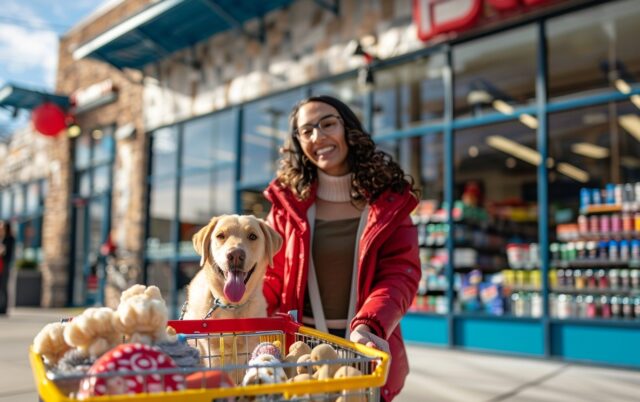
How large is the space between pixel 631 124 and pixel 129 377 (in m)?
9.31

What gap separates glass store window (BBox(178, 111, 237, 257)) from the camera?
970 cm

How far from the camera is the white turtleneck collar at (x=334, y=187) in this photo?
2.17 m

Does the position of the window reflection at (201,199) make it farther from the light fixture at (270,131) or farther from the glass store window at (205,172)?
the light fixture at (270,131)

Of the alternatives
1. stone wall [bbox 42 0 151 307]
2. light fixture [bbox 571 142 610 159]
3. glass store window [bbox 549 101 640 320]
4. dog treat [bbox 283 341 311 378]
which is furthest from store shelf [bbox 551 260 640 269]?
stone wall [bbox 42 0 151 307]

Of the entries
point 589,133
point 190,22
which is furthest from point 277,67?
point 589,133

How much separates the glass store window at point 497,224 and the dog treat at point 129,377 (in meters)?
5.68

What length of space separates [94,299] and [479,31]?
9.94 metres

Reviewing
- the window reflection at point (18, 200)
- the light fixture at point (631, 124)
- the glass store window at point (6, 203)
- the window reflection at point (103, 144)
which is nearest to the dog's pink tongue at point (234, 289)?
the light fixture at point (631, 124)

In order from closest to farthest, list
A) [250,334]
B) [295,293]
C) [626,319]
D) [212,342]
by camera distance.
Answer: [250,334] < [212,342] < [295,293] < [626,319]

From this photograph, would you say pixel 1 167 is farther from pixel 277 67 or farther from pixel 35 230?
pixel 277 67

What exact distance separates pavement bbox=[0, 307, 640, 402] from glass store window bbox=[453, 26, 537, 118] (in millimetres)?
2916

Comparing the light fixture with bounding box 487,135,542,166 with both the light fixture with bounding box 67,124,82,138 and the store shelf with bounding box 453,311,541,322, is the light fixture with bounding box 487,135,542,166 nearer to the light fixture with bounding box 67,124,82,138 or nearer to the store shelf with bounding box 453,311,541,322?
the store shelf with bounding box 453,311,541,322

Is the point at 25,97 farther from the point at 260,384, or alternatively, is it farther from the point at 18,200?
the point at 260,384

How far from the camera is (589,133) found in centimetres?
948
